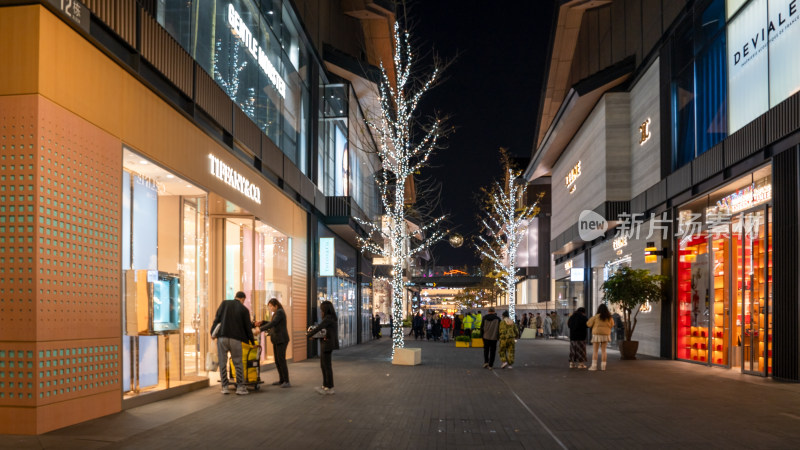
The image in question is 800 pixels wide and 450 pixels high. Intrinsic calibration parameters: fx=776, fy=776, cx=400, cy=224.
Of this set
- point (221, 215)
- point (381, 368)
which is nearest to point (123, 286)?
point (221, 215)

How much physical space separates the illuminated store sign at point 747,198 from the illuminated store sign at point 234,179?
11417 mm

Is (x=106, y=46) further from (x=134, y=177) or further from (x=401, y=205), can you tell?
(x=401, y=205)

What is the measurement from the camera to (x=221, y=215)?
57.7ft

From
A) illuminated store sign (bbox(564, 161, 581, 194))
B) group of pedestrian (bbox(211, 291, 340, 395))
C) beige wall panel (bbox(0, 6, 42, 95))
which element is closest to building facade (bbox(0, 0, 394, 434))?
beige wall panel (bbox(0, 6, 42, 95))

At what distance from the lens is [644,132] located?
2778 centimetres

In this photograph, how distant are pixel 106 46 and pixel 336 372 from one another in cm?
1042

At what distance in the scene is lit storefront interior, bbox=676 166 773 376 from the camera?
56.1 ft

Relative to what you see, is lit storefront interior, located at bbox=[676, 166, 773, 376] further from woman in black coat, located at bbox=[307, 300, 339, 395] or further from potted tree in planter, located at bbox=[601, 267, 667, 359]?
woman in black coat, located at bbox=[307, 300, 339, 395]

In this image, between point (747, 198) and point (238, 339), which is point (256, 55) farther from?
point (747, 198)

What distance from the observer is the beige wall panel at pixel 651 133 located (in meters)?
25.9

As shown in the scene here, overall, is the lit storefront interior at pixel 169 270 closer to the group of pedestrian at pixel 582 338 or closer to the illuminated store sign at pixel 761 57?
the group of pedestrian at pixel 582 338

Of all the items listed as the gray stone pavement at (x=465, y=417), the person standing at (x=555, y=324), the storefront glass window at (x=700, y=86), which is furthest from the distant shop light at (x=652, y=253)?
the person standing at (x=555, y=324)

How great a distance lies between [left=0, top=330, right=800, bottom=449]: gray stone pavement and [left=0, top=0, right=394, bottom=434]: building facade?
89cm

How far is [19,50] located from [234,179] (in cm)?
784
